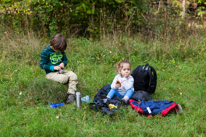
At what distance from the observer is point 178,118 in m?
3.47

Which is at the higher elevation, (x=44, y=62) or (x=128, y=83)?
(x=44, y=62)

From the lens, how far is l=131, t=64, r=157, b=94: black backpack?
444cm

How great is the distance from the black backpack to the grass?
237 millimetres

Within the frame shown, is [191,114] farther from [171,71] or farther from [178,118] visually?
[171,71]

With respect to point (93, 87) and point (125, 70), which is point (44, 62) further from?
point (125, 70)

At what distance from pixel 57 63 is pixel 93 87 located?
3.22 ft

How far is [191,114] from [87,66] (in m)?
3.04

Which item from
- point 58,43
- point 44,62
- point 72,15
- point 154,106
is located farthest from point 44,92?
point 72,15

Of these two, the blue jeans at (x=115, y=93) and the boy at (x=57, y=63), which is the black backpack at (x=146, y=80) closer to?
the blue jeans at (x=115, y=93)

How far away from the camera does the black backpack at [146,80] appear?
4.44 m

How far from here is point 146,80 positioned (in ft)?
15.0

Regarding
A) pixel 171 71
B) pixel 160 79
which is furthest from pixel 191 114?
pixel 171 71

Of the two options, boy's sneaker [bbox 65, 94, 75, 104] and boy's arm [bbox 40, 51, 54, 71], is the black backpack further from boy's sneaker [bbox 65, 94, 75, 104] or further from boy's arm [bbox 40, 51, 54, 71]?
boy's arm [bbox 40, 51, 54, 71]

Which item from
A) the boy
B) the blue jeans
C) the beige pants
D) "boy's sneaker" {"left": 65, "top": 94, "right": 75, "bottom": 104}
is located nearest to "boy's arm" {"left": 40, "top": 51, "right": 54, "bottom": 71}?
the boy
